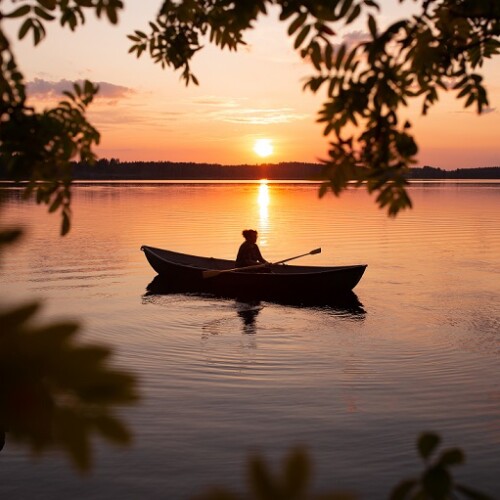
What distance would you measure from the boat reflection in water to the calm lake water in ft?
0.80

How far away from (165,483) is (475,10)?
31.9 ft

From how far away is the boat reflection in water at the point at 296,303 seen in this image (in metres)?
25.4

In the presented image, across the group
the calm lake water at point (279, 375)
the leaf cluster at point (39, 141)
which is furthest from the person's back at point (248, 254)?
the leaf cluster at point (39, 141)

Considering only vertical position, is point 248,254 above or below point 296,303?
above

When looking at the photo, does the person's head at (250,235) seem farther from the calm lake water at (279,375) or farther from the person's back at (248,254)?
the calm lake water at (279,375)

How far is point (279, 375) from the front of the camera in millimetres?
17391

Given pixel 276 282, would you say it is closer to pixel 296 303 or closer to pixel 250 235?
pixel 296 303

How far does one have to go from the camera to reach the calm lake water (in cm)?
1152

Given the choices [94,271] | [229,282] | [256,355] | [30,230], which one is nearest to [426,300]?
[229,282]

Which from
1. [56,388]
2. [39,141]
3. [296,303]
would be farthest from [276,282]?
[56,388]

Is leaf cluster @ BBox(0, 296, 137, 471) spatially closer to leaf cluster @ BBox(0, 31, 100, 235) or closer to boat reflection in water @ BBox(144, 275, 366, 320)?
leaf cluster @ BBox(0, 31, 100, 235)

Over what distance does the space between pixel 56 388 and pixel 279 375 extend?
55.6ft

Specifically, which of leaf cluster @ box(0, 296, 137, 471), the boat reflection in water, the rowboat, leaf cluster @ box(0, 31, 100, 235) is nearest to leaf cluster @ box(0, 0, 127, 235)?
leaf cluster @ box(0, 31, 100, 235)

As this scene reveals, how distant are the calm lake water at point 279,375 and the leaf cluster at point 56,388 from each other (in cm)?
2
